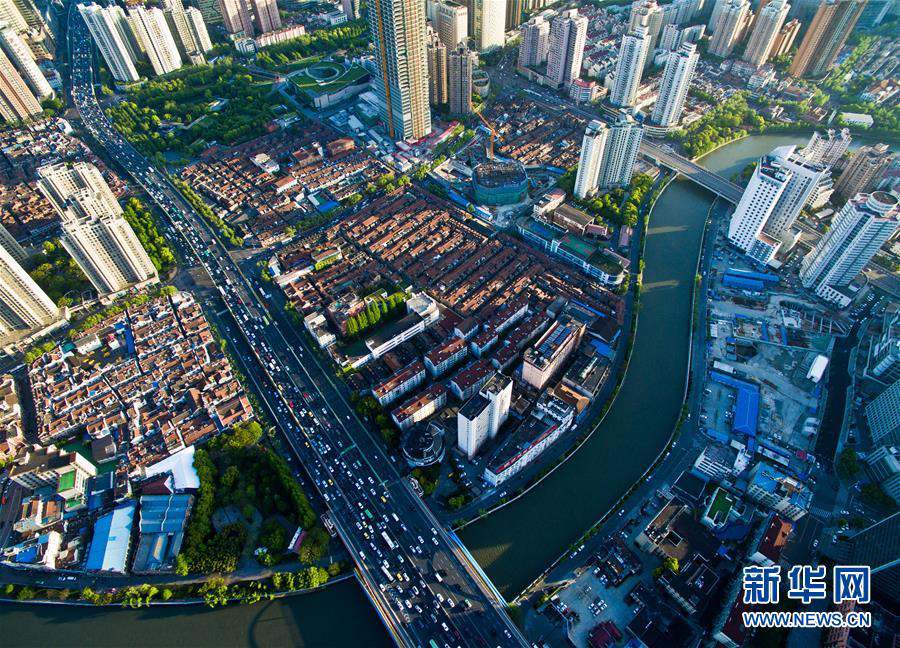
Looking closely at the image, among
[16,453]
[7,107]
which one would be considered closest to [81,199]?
[16,453]

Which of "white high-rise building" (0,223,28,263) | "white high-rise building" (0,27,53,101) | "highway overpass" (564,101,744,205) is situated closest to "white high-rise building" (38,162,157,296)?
"white high-rise building" (0,223,28,263)

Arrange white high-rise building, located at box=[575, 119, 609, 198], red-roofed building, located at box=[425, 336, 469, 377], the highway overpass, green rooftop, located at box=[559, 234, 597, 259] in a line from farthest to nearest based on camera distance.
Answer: the highway overpass → white high-rise building, located at box=[575, 119, 609, 198] → green rooftop, located at box=[559, 234, 597, 259] → red-roofed building, located at box=[425, 336, 469, 377]

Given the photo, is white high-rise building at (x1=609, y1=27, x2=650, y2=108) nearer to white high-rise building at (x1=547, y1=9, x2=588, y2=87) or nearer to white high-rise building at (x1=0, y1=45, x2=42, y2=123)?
white high-rise building at (x1=547, y1=9, x2=588, y2=87)

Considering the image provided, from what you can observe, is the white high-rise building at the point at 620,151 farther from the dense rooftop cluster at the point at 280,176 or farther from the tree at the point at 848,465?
the tree at the point at 848,465

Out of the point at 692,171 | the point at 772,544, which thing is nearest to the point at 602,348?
the point at 772,544

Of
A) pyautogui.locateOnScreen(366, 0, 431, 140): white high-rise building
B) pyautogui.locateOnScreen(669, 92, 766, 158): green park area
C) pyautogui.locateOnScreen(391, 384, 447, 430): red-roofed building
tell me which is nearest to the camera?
pyautogui.locateOnScreen(391, 384, 447, 430): red-roofed building

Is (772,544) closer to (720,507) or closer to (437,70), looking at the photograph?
(720,507)

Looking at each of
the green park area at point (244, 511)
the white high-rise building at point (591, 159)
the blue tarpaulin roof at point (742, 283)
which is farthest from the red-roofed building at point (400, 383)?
the blue tarpaulin roof at point (742, 283)
